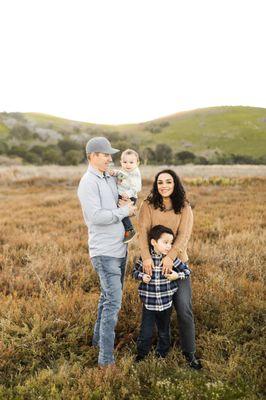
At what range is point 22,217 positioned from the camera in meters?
12.1

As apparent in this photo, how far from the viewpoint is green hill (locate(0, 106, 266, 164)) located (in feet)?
189

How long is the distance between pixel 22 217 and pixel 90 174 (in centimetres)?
878

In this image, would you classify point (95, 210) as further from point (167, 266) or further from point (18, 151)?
point (18, 151)

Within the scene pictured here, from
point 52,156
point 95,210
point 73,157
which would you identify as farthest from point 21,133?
point 95,210

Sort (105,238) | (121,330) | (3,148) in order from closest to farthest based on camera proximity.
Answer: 1. (105,238)
2. (121,330)
3. (3,148)

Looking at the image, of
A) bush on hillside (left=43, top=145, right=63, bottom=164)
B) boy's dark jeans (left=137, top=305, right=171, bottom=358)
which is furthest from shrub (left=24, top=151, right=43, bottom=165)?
boy's dark jeans (left=137, top=305, right=171, bottom=358)

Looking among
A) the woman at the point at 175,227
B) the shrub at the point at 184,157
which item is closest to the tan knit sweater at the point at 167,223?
the woman at the point at 175,227

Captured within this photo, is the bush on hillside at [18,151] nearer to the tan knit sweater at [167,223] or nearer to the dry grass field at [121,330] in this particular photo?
the dry grass field at [121,330]

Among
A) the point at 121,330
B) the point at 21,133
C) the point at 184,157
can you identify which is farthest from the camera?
the point at 21,133

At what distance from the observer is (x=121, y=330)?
478cm

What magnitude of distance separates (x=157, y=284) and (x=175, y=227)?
620 millimetres

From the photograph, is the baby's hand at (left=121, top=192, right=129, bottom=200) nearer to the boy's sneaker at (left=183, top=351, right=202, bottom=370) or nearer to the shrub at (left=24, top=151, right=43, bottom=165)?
the boy's sneaker at (left=183, top=351, right=202, bottom=370)

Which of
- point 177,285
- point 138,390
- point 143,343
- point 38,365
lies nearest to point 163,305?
point 177,285

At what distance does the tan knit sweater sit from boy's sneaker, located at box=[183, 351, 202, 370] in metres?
0.99
